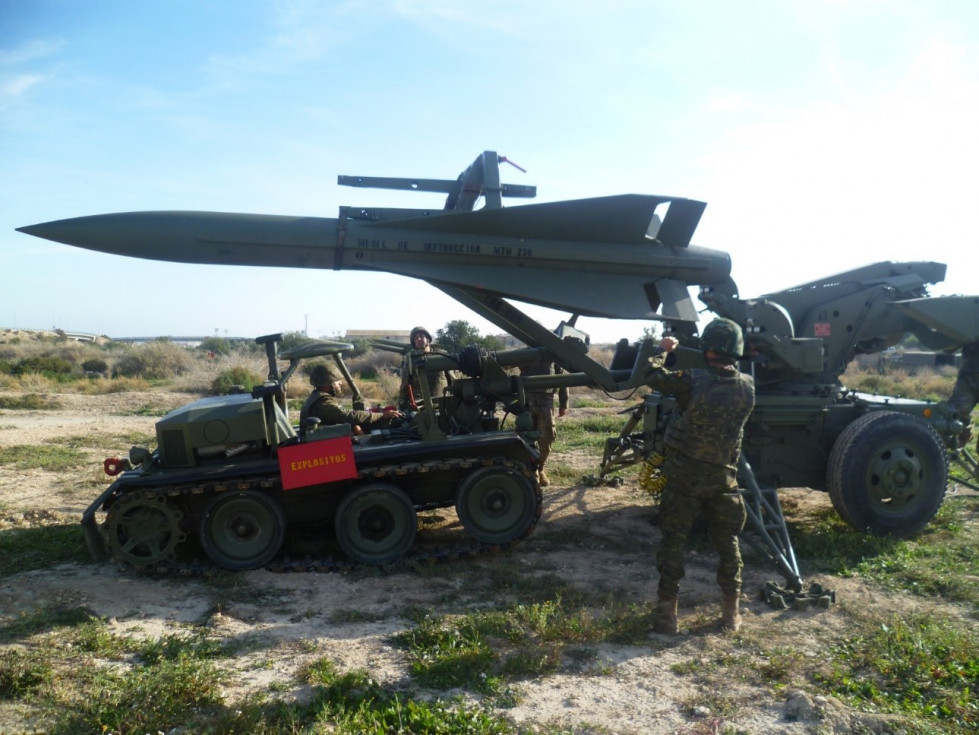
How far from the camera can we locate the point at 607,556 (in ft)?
21.7

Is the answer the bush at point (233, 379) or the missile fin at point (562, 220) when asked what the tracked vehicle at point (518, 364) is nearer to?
the missile fin at point (562, 220)

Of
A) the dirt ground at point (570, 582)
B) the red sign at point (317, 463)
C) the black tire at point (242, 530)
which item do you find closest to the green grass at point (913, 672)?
the dirt ground at point (570, 582)

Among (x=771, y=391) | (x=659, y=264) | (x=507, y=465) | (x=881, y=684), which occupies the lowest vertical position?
(x=881, y=684)

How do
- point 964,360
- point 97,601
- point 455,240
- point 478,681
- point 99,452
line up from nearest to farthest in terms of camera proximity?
point 478,681 < point 97,601 < point 455,240 < point 964,360 < point 99,452

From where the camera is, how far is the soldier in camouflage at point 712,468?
5051 mm

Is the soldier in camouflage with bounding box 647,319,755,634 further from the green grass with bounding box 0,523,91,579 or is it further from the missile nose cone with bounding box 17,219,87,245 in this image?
the missile nose cone with bounding box 17,219,87,245

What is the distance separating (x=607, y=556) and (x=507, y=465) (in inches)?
Answer: 47.0

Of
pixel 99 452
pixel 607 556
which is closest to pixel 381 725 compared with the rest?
pixel 607 556

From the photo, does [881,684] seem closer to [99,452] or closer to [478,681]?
[478,681]

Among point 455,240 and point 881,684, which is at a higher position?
point 455,240

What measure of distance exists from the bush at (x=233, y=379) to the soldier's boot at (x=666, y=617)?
1648cm

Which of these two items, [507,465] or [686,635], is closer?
[686,635]

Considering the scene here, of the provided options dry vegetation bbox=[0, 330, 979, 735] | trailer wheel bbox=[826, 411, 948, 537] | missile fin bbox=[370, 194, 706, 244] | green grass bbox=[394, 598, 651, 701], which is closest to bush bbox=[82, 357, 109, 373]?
dry vegetation bbox=[0, 330, 979, 735]

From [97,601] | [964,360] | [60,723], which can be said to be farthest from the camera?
[964,360]
